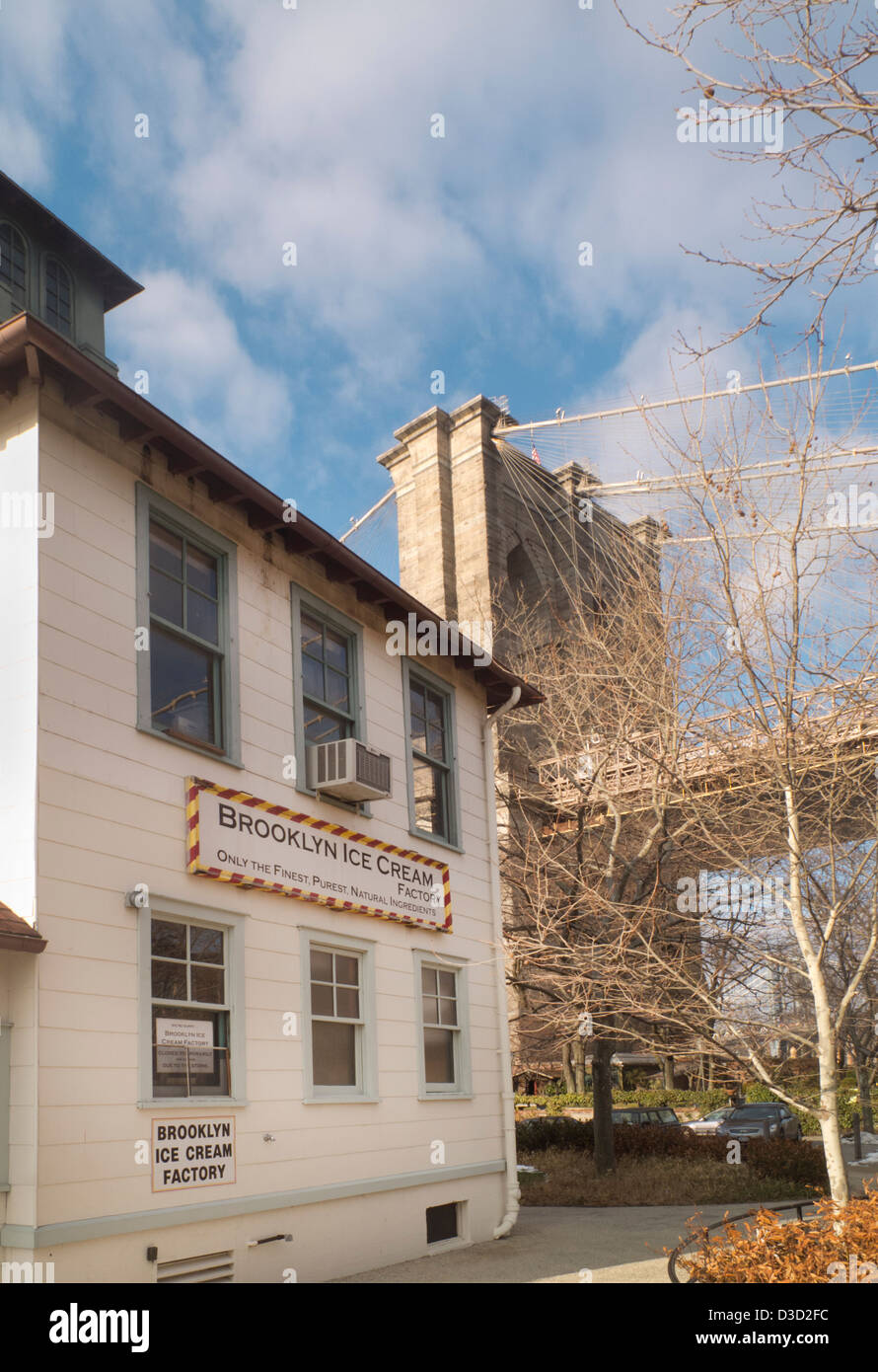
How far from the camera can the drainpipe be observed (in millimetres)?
13570

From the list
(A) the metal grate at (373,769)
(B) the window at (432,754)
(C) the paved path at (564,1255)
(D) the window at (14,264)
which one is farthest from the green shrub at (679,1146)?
(D) the window at (14,264)

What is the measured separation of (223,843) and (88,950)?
1773 millimetres

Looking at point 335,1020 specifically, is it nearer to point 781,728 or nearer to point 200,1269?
point 200,1269

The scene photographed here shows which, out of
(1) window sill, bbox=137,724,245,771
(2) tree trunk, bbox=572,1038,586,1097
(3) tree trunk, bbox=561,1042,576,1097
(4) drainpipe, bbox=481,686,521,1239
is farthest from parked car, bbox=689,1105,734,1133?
(1) window sill, bbox=137,724,245,771

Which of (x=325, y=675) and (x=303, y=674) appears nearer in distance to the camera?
(x=303, y=674)

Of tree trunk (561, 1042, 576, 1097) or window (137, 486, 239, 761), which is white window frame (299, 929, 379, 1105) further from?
tree trunk (561, 1042, 576, 1097)

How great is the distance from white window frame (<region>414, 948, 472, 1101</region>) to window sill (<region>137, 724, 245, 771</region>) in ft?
12.2

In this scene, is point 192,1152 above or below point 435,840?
below

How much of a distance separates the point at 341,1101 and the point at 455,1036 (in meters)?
2.87

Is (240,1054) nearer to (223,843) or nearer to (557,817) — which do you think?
(223,843)

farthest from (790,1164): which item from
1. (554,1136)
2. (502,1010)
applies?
(502,1010)

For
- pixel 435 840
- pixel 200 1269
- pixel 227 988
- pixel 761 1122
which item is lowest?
pixel 761 1122

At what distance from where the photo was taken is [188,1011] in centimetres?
912

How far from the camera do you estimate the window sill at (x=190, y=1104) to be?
840 centimetres
